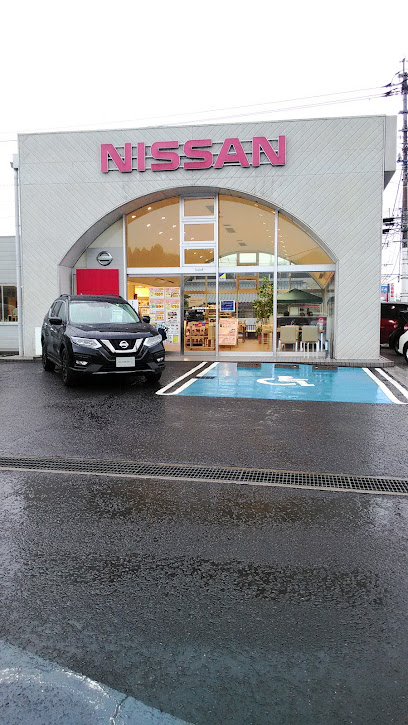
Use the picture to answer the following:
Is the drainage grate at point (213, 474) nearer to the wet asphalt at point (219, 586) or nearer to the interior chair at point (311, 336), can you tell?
the wet asphalt at point (219, 586)

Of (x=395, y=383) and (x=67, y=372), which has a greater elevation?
(x=67, y=372)

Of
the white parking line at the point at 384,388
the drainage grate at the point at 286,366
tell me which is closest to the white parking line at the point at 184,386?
the drainage grate at the point at 286,366

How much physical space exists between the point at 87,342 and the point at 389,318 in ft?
50.3

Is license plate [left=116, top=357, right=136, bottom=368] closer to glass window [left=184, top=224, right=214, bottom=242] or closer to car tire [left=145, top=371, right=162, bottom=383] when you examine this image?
car tire [left=145, top=371, right=162, bottom=383]

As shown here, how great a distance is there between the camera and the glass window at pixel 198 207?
56.3 ft

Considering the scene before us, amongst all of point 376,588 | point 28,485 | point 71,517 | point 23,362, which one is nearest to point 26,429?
point 28,485

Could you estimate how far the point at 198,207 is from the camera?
17.2 metres

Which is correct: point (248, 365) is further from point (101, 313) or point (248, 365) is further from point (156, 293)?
point (101, 313)

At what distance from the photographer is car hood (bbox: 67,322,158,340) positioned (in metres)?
9.98

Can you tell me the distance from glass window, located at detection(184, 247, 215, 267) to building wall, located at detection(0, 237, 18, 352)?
22.9 ft

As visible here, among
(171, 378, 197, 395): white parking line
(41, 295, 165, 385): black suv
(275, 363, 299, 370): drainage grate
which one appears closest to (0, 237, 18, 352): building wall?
(41, 295, 165, 385): black suv

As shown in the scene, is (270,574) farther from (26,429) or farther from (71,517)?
(26,429)

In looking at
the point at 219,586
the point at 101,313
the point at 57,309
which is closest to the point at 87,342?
the point at 101,313

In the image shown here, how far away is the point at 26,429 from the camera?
705cm
